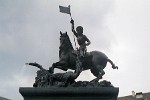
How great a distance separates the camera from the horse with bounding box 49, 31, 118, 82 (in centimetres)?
1466

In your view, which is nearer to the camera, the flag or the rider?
the rider

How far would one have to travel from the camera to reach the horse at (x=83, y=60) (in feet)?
48.1

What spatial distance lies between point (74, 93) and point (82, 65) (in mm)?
1642

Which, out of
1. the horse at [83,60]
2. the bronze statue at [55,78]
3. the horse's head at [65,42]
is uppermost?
the horse's head at [65,42]

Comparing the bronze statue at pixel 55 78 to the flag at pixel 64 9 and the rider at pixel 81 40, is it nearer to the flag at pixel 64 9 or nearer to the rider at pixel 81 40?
the rider at pixel 81 40

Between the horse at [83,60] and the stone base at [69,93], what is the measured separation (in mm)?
1282

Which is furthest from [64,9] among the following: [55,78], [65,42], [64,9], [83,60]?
[55,78]

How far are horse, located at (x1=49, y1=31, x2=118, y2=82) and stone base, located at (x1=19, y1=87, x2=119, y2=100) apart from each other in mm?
1282

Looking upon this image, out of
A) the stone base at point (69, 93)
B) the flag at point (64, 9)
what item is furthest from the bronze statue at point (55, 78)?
the flag at point (64, 9)

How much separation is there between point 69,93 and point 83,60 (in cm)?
183

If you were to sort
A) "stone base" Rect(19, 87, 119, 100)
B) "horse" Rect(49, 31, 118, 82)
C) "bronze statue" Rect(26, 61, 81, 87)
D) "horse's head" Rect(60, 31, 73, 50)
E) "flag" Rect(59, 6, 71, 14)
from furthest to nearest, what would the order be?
"flag" Rect(59, 6, 71, 14), "horse's head" Rect(60, 31, 73, 50), "horse" Rect(49, 31, 118, 82), "bronze statue" Rect(26, 61, 81, 87), "stone base" Rect(19, 87, 119, 100)

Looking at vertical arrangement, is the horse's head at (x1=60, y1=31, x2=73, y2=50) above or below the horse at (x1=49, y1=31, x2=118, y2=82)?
above

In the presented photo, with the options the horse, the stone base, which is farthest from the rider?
the stone base

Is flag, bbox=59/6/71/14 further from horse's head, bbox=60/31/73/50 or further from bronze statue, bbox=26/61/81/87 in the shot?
bronze statue, bbox=26/61/81/87
